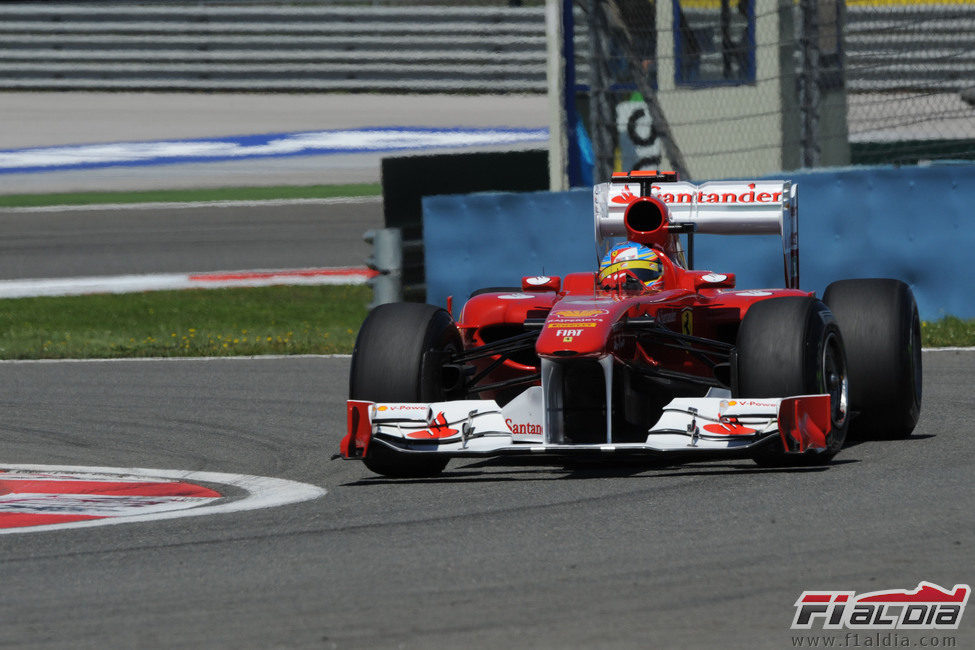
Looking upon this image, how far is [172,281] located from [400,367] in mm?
12616

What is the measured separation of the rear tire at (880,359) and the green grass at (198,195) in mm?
16629

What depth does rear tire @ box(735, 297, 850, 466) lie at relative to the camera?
743 cm

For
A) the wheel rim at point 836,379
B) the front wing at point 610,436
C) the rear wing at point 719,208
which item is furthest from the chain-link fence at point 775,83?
the front wing at point 610,436

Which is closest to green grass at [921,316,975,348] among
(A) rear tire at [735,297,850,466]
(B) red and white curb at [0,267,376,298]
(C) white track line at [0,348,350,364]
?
(C) white track line at [0,348,350,364]

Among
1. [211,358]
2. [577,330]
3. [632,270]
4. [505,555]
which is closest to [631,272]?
[632,270]

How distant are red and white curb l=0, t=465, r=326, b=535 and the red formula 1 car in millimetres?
Result: 532

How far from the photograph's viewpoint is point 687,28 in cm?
1638

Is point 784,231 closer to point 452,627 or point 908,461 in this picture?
point 908,461

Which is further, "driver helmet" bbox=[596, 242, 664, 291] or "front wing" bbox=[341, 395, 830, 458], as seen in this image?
"driver helmet" bbox=[596, 242, 664, 291]

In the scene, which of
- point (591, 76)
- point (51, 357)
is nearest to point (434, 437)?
point (51, 357)

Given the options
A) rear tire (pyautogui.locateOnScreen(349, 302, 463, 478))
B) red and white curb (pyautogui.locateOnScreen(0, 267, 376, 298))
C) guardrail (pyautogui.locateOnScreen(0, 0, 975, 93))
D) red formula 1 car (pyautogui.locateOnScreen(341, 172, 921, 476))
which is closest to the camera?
red formula 1 car (pyautogui.locateOnScreen(341, 172, 921, 476))

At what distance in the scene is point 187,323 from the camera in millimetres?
17125

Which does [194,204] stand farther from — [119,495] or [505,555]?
[505,555]

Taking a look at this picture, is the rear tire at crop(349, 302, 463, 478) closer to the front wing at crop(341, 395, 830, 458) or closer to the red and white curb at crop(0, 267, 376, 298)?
the front wing at crop(341, 395, 830, 458)
